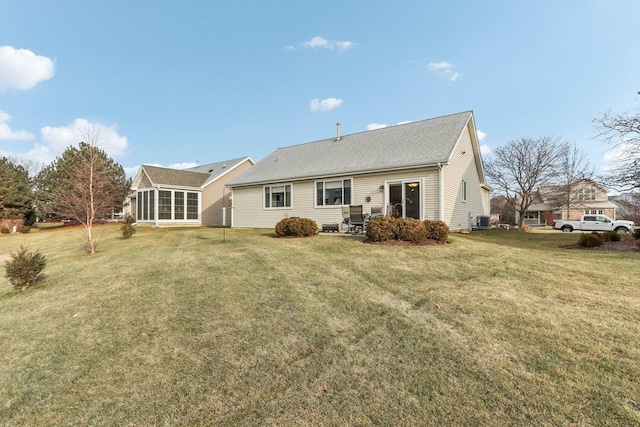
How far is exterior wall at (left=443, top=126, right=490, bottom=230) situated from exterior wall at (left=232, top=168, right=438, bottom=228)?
0.81m

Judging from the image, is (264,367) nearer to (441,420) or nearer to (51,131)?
(441,420)

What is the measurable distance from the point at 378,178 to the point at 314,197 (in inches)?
150

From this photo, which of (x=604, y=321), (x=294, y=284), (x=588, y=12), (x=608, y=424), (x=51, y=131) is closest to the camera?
(x=608, y=424)

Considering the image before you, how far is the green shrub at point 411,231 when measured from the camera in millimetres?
8430

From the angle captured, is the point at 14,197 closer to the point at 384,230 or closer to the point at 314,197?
the point at 314,197

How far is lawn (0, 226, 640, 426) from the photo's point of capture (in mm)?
2207

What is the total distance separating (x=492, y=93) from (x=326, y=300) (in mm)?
16772

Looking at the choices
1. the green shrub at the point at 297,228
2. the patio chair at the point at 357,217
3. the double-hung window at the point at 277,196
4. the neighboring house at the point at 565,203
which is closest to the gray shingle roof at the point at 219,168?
the double-hung window at the point at 277,196

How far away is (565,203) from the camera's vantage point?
105ft

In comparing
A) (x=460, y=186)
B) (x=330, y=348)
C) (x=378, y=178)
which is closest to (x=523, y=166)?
(x=460, y=186)

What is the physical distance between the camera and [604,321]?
3385 millimetres

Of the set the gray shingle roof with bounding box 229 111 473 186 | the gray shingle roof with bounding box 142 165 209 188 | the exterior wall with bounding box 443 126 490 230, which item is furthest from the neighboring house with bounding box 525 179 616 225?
the gray shingle roof with bounding box 142 165 209 188

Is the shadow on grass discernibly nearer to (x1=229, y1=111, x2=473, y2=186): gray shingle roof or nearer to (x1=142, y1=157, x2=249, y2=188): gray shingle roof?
(x1=229, y1=111, x2=473, y2=186): gray shingle roof

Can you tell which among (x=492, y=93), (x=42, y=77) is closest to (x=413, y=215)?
(x=492, y=93)
